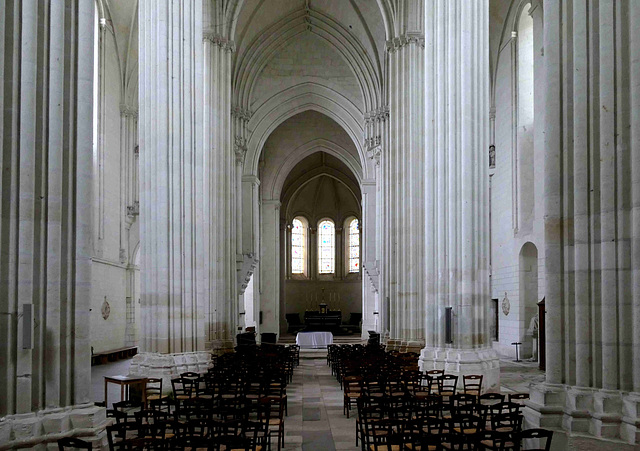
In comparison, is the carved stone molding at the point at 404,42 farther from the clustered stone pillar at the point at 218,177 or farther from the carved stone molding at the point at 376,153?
the carved stone molding at the point at 376,153

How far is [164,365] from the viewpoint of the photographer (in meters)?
16.4

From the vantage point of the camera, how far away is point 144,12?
17.5 metres

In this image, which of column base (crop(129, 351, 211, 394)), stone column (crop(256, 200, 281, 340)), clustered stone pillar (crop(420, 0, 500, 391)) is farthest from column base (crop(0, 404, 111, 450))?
stone column (crop(256, 200, 281, 340))

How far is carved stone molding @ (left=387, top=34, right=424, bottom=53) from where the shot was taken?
27.6 meters

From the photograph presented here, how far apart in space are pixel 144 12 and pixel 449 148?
840 centimetres

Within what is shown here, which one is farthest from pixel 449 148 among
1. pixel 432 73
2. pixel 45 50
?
pixel 45 50

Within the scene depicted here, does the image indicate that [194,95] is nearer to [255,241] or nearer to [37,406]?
[37,406]

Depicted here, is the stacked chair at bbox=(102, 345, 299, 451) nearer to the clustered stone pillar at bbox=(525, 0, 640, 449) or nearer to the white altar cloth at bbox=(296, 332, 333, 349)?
the clustered stone pillar at bbox=(525, 0, 640, 449)

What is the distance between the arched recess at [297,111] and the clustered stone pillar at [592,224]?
32.9m

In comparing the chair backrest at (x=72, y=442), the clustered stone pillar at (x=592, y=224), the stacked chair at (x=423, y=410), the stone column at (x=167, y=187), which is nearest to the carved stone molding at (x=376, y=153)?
the stacked chair at (x=423, y=410)

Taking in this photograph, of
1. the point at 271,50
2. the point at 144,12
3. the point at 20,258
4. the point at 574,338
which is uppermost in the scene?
the point at 271,50

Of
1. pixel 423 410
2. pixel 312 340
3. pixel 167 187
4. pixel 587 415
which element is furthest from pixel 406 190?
pixel 587 415

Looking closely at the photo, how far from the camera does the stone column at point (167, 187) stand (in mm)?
17000

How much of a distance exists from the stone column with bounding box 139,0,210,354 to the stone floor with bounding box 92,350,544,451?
2.59m
